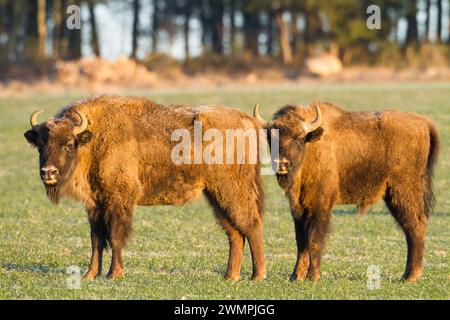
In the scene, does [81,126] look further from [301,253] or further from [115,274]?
[301,253]

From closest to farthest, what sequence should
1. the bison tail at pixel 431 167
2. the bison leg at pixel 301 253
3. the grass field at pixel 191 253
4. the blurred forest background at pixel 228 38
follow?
the grass field at pixel 191 253 < the bison leg at pixel 301 253 < the bison tail at pixel 431 167 < the blurred forest background at pixel 228 38

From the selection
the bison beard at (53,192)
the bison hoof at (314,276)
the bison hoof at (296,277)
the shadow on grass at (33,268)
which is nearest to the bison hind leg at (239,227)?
the bison hoof at (296,277)

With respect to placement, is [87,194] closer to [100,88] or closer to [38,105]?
[38,105]

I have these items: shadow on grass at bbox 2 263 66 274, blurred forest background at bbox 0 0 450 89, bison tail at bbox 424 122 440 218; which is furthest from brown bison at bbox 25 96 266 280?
blurred forest background at bbox 0 0 450 89

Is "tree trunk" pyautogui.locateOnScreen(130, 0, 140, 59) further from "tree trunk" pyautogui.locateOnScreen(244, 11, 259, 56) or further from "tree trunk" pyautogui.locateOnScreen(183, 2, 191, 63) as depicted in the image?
"tree trunk" pyautogui.locateOnScreen(244, 11, 259, 56)

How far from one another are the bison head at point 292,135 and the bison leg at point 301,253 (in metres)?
0.73

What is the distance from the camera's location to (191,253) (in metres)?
15.2

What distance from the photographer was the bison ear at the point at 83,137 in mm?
12938

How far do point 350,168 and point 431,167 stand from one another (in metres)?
1.23

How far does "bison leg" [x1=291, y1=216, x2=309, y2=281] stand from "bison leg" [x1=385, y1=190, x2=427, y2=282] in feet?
4.25

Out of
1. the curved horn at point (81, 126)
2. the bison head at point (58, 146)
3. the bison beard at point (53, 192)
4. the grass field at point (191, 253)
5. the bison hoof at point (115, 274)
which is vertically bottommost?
the grass field at point (191, 253)

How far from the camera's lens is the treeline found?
61406 mm

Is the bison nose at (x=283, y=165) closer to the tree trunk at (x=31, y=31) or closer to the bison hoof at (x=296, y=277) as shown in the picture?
the bison hoof at (x=296, y=277)

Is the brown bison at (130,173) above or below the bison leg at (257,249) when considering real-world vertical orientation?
above
